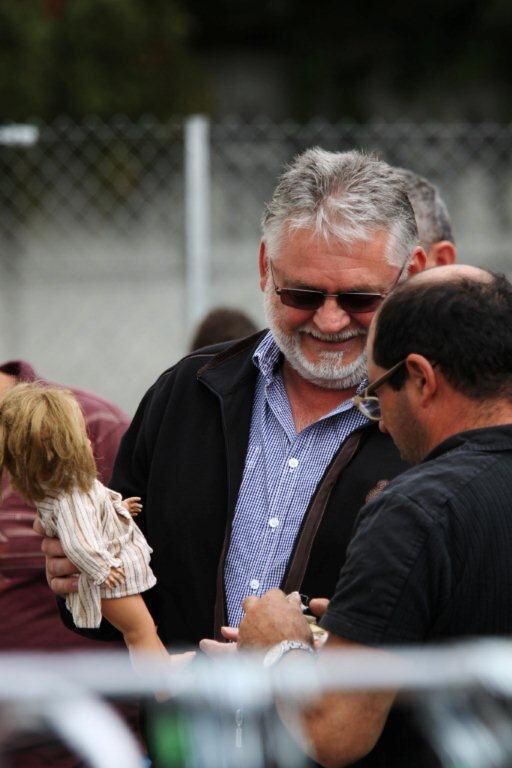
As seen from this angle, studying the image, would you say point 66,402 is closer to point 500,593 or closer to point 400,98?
point 500,593

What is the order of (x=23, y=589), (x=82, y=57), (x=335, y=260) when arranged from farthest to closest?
(x=82, y=57) → (x=23, y=589) → (x=335, y=260)

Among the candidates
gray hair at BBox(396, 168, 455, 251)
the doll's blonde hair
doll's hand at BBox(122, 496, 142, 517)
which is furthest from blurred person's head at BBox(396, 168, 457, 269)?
the doll's blonde hair

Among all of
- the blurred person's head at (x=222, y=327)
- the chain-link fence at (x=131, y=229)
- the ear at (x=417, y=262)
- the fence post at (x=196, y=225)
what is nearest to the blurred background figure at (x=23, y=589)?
the ear at (x=417, y=262)

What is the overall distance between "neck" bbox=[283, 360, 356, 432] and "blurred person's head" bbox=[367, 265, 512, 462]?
0.59 metres

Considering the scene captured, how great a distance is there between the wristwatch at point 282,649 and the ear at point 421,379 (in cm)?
43

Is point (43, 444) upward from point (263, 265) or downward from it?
downward

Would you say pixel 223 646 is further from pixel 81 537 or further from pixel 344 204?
pixel 344 204

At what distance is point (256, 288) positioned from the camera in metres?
6.42

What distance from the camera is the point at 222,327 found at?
4.11 m

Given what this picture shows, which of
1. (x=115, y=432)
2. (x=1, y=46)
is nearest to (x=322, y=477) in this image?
(x=115, y=432)

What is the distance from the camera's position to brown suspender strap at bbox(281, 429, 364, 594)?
239 cm

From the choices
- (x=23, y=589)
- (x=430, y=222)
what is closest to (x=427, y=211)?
(x=430, y=222)

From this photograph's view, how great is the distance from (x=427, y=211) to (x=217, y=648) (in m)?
1.99

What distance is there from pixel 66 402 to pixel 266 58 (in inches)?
481
